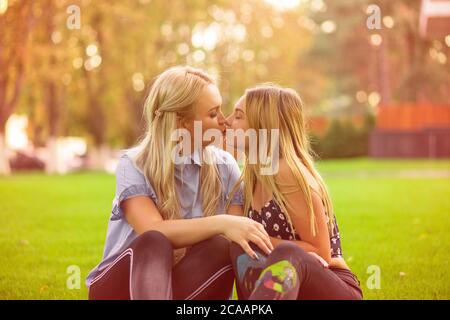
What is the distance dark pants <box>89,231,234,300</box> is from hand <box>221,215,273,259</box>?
0.17 metres

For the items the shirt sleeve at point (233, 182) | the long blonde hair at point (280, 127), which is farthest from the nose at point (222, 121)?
the shirt sleeve at point (233, 182)

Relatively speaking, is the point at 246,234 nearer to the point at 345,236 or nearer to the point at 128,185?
the point at 128,185

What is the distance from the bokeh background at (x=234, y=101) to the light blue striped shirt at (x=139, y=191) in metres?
0.57

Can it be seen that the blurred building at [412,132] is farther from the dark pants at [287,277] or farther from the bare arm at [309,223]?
the dark pants at [287,277]

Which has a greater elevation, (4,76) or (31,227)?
(4,76)

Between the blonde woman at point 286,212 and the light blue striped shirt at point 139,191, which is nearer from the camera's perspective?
the blonde woman at point 286,212

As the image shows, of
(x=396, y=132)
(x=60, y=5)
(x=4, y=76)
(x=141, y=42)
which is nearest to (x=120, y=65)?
(x=141, y=42)

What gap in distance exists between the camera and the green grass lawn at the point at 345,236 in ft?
16.3

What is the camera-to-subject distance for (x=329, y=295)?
3012 millimetres

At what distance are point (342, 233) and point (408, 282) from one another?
2.62 meters

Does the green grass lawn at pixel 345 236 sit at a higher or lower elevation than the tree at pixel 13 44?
lower

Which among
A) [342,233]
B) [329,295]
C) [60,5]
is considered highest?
[60,5]
